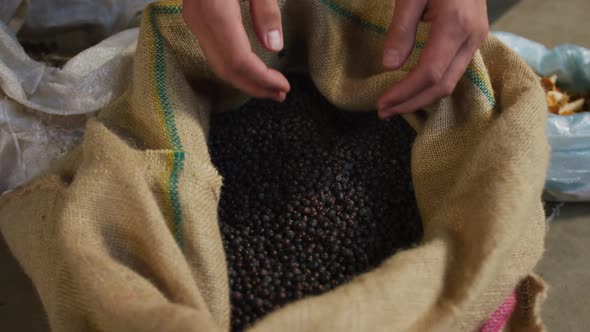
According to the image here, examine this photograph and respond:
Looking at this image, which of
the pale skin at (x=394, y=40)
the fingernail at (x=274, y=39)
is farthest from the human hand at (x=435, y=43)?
the fingernail at (x=274, y=39)

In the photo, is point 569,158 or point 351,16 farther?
point 569,158

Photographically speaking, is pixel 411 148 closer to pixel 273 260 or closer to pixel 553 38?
pixel 273 260

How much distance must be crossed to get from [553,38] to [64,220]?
1.37 m

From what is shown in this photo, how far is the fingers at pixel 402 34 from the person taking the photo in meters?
0.65

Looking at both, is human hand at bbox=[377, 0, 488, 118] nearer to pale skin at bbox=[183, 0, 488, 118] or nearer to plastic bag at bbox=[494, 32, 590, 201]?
pale skin at bbox=[183, 0, 488, 118]

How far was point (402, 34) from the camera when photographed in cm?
65

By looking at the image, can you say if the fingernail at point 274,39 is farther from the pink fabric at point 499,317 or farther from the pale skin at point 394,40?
the pink fabric at point 499,317

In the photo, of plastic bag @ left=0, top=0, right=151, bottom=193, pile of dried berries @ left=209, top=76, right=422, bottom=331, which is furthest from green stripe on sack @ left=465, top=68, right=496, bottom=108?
plastic bag @ left=0, top=0, right=151, bottom=193

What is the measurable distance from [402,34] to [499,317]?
0.35m

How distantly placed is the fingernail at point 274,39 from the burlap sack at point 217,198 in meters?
0.17

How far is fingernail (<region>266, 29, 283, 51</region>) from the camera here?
63 cm

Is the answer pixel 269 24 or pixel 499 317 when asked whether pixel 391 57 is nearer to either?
pixel 269 24

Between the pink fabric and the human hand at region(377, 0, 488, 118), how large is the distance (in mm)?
263

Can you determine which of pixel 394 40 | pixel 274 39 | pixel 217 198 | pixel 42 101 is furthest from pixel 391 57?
pixel 42 101
